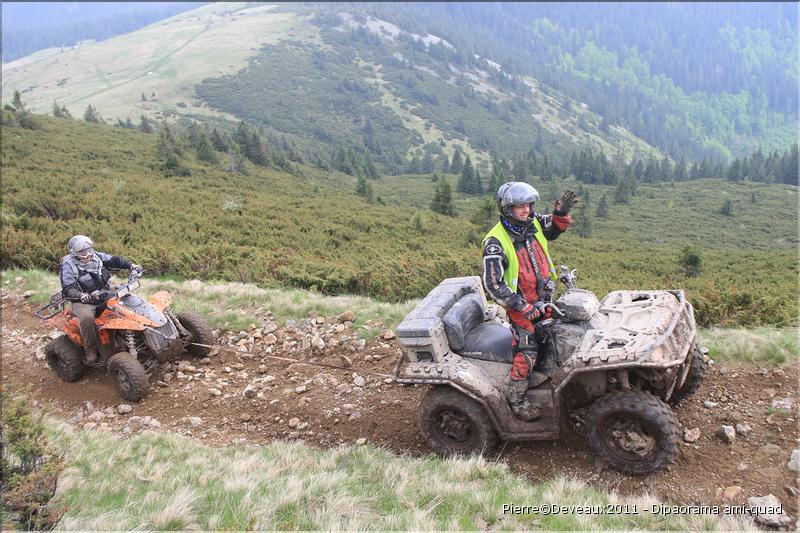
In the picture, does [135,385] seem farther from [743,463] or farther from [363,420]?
[743,463]

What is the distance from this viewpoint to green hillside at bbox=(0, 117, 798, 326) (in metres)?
13.1

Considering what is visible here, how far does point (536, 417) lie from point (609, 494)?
3.14 ft

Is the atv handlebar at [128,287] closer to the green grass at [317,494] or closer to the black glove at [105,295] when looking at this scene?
the black glove at [105,295]

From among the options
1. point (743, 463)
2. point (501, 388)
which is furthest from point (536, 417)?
point (743, 463)

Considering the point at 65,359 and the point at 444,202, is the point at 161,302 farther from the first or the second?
the point at 444,202

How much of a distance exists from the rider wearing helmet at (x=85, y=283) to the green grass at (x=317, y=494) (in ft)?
9.25

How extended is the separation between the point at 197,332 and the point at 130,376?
1385 millimetres

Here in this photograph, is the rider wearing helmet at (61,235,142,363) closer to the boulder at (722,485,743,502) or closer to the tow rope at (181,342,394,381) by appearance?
the tow rope at (181,342,394,381)

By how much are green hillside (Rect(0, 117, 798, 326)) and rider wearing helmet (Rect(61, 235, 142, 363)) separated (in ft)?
16.2

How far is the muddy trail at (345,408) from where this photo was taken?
4805 mm

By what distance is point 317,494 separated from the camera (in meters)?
4.45

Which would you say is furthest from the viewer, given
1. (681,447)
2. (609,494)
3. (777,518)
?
(681,447)

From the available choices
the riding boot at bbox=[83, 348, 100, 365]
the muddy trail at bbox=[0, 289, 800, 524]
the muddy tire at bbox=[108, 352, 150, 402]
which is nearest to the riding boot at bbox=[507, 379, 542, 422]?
the muddy trail at bbox=[0, 289, 800, 524]

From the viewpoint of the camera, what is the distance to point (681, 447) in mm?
5117
